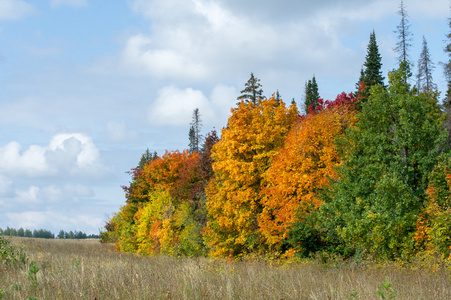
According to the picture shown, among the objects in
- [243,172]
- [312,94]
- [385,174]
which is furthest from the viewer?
[312,94]

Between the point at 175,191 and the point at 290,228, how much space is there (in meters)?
20.9

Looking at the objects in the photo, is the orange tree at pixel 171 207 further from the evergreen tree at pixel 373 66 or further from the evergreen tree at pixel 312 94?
the evergreen tree at pixel 312 94

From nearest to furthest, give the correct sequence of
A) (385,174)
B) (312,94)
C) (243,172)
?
1. (385,174)
2. (243,172)
3. (312,94)

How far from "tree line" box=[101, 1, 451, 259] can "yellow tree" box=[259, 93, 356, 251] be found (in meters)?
0.07

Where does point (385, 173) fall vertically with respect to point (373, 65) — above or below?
below

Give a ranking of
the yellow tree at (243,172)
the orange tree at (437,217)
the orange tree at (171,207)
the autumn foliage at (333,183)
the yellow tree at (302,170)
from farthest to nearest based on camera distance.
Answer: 1. the orange tree at (171,207)
2. the yellow tree at (243,172)
3. the yellow tree at (302,170)
4. the autumn foliage at (333,183)
5. the orange tree at (437,217)

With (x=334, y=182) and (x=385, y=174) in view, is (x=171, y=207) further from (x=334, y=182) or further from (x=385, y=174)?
(x=385, y=174)

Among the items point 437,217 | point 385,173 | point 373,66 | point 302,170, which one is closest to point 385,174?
point 385,173

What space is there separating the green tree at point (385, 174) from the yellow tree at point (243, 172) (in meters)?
6.47

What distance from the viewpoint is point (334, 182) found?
2577 centimetres

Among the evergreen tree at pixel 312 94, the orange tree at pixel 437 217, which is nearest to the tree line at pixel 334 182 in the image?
the orange tree at pixel 437 217

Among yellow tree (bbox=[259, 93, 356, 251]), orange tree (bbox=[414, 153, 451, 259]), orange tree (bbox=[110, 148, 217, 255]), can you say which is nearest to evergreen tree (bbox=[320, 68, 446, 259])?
orange tree (bbox=[414, 153, 451, 259])

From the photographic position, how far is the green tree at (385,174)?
2162 centimetres

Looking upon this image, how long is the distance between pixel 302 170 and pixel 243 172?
580 cm
